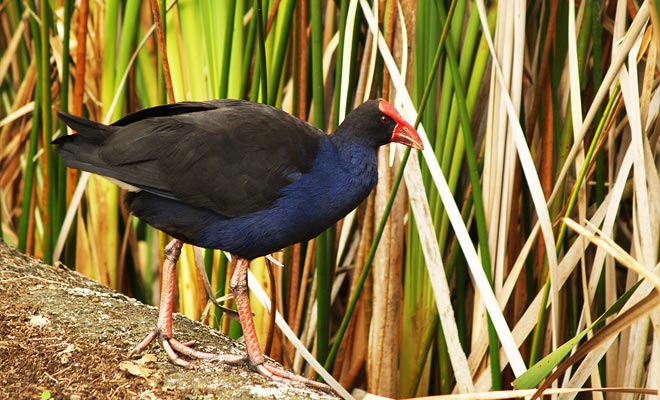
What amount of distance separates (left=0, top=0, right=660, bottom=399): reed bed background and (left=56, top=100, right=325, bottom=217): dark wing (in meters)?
0.23

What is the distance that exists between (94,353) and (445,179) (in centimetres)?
95

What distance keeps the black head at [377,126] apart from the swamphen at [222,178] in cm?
5

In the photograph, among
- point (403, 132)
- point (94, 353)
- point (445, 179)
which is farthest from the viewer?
point (445, 179)

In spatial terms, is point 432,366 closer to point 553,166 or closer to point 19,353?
point 553,166

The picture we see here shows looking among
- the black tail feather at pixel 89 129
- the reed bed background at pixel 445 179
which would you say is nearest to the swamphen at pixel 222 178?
the black tail feather at pixel 89 129

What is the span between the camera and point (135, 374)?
6.10 ft

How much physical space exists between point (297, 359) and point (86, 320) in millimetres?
661

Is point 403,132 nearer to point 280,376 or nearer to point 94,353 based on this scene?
point 280,376

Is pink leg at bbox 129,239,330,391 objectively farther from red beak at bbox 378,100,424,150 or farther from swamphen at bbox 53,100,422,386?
red beak at bbox 378,100,424,150

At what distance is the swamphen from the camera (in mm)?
1933

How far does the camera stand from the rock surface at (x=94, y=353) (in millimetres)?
1811

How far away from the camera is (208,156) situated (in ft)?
6.40

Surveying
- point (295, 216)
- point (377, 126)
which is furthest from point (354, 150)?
point (295, 216)

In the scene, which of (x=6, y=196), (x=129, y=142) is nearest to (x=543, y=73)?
(x=129, y=142)
